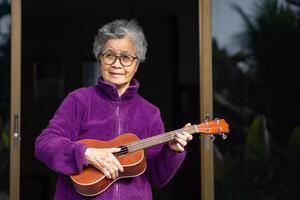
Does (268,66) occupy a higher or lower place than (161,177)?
higher

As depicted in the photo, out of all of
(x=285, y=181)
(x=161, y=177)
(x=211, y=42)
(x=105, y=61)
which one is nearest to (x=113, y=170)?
(x=161, y=177)

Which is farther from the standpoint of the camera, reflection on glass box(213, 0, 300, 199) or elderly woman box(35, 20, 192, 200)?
reflection on glass box(213, 0, 300, 199)

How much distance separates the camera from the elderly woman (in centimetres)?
205

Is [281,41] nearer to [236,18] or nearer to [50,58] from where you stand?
[236,18]

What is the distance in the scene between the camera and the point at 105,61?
7.07ft

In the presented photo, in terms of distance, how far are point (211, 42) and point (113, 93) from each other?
180cm

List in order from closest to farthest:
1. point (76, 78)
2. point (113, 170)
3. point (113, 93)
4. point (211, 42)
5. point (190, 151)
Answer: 1. point (113, 170)
2. point (113, 93)
3. point (211, 42)
4. point (190, 151)
5. point (76, 78)

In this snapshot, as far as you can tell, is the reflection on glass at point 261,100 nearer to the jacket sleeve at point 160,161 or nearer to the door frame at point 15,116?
the door frame at point 15,116

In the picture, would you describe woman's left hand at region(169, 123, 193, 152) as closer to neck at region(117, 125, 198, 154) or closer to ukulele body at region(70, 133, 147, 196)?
neck at region(117, 125, 198, 154)

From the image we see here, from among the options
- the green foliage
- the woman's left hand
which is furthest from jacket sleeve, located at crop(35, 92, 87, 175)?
the green foliage

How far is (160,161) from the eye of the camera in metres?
2.20

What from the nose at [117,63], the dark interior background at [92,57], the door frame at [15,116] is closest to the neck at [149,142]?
the nose at [117,63]

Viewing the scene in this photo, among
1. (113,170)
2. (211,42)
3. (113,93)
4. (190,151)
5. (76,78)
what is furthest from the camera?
(76,78)

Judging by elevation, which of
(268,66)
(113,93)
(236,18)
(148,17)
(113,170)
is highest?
(148,17)
